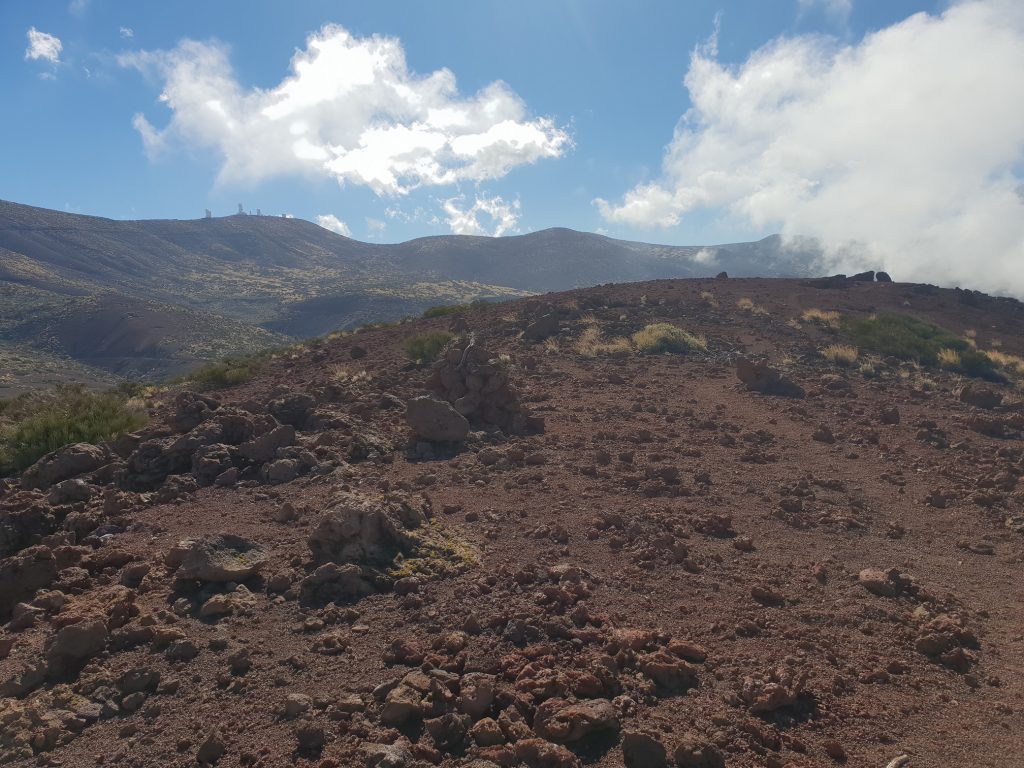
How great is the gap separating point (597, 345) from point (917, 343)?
10071 mm

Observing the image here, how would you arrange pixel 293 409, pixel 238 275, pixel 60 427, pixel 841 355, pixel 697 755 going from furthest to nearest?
1. pixel 238 275
2. pixel 841 355
3. pixel 293 409
4. pixel 60 427
5. pixel 697 755

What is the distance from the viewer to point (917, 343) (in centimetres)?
1969

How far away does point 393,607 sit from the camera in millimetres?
5395

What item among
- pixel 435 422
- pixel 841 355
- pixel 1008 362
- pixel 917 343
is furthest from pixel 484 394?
pixel 1008 362

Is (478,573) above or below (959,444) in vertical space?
below

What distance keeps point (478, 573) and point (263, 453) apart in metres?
4.59

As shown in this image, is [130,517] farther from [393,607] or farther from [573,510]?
[573,510]

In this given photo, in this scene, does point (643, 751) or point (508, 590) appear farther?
point (508, 590)

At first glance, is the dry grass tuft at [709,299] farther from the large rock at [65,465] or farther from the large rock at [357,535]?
the large rock at [65,465]

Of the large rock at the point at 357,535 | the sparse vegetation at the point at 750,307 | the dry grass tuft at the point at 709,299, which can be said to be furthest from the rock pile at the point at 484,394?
the sparse vegetation at the point at 750,307

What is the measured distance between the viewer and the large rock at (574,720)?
382cm

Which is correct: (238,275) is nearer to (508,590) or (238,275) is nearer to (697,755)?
(508,590)

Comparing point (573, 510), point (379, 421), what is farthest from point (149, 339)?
point (573, 510)

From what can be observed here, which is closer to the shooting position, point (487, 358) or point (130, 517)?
point (130, 517)
